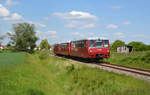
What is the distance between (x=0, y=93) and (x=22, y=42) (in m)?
77.0

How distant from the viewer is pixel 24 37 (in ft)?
276

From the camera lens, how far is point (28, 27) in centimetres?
8662

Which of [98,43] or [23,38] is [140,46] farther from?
[98,43]

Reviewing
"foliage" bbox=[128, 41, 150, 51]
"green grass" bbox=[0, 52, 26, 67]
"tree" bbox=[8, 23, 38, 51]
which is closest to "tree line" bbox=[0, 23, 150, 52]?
"tree" bbox=[8, 23, 38, 51]

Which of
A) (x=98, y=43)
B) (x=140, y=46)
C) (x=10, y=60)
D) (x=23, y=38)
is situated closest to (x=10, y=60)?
(x=10, y=60)

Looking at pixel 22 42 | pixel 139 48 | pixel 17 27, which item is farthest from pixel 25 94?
pixel 139 48

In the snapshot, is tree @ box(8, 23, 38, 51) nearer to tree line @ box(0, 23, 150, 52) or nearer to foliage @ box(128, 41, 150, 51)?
tree line @ box(0, 23, 150, 52)

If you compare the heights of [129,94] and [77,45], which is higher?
[77,45]

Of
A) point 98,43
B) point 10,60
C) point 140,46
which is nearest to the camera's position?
point 98,43

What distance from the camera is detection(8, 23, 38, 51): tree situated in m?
82.8

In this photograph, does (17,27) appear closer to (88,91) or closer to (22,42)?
(22,42)

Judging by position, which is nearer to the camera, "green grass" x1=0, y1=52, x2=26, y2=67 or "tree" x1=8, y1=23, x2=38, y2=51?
"green grass" x1=0, y1=52, x2=26, y2=67

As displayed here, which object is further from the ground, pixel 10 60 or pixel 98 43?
pixel 98 43

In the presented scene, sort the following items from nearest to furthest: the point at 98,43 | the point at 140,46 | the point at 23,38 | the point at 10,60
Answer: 1. the point at 98,43
2. the point at 10,60
3. the point at 23,38
4. the point at 140,46
